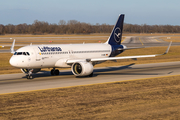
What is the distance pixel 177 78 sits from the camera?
31.5 meters

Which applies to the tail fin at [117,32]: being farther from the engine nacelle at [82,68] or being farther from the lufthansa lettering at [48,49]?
the lufthansa lettering at [48,49]

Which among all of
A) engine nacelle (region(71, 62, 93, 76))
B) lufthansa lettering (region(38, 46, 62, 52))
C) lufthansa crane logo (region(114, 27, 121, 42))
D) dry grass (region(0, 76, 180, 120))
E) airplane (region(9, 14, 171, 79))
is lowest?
dry grass (region(0, 76, 180, 120))

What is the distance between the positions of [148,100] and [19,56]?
16.1 metres

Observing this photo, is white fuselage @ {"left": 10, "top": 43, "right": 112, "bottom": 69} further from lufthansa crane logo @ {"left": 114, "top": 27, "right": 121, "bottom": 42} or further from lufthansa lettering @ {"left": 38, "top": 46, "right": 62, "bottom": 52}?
lufthansa crane logo @ {"left": 114, "top": 27, "right": 121, "bottom": 42}

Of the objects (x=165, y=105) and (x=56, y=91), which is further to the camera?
(x=56, y=91)

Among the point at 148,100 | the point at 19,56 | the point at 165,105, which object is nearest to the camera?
the point at 165,105

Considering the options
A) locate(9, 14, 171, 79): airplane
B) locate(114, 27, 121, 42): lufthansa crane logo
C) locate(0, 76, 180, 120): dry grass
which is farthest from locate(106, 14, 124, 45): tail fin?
locate(0, 76, 180, 120): dry grass

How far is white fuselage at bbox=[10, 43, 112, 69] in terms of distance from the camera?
30.2 m

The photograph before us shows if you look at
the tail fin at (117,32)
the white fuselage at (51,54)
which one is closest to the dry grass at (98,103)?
the white fuselage at (51,54)

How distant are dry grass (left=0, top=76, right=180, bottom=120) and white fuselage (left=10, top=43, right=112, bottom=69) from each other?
6.96 m

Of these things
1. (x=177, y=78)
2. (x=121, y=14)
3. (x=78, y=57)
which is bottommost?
(x=177, y=78)

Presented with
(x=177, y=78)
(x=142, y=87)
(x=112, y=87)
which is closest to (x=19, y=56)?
(x=112, y=87)

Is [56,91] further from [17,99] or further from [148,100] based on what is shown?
[148,100]

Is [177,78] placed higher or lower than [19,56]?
lower
